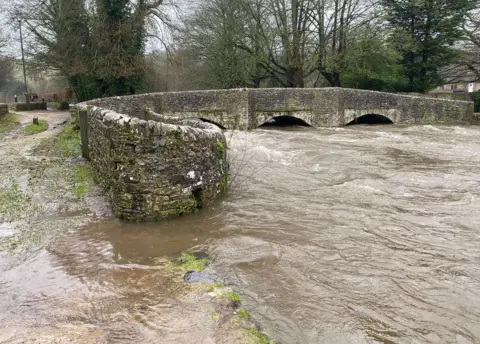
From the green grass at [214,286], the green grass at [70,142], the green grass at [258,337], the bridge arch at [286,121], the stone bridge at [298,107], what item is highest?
the stone bridge at [298,107]

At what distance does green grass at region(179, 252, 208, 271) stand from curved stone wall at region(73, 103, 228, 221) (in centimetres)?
126

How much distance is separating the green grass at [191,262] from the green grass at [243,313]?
974mm

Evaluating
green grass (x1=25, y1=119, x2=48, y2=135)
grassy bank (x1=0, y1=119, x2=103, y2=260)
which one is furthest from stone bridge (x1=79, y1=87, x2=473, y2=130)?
grassy bank (x1=0, y1=119, x2=103, y2=260)

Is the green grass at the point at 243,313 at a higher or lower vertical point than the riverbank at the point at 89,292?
lower

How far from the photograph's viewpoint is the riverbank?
11.1ft

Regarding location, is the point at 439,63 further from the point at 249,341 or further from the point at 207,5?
the point at 249,341

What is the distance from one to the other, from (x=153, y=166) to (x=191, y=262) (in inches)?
67.7

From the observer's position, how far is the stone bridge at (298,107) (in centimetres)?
1758

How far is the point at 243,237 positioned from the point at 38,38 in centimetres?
2430

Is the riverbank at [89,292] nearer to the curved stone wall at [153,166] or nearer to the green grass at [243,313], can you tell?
the green grass at [243,313]

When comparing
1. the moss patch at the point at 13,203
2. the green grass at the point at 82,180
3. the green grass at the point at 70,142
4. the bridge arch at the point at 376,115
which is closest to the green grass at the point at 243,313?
the moss patch at the point at 13,203

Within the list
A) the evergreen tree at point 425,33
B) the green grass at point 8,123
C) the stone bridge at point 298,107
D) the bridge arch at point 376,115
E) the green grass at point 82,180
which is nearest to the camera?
the green grass at point 82,180

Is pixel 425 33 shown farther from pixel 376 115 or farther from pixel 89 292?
pixel 89 292

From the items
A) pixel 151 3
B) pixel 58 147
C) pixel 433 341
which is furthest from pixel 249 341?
pixel 151 3
